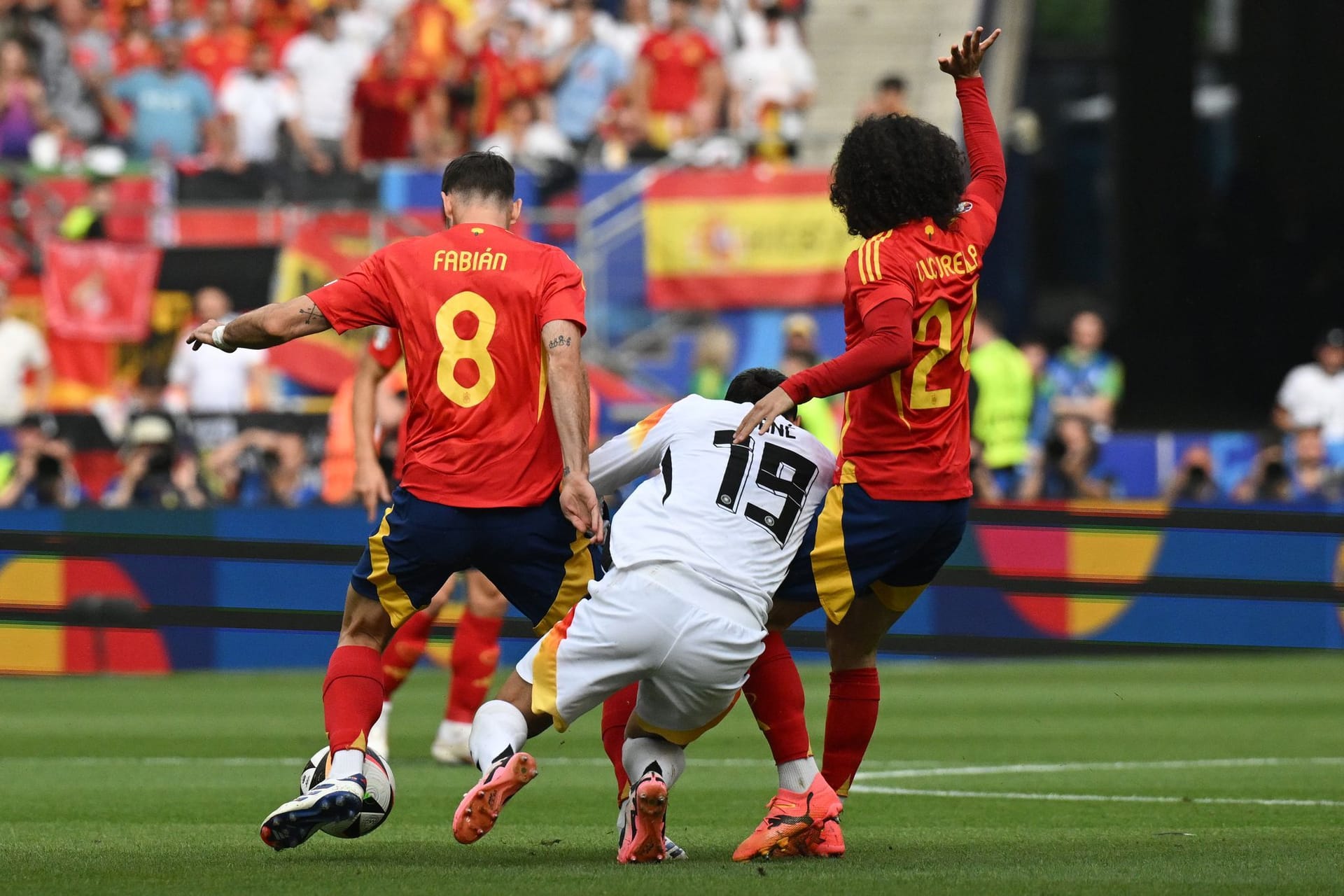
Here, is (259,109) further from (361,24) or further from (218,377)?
(218,377)

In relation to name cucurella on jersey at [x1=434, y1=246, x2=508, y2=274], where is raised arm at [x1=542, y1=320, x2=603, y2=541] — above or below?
below

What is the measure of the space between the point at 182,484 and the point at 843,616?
977 centimetres

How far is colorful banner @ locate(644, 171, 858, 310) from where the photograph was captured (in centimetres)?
1750

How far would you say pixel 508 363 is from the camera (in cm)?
636

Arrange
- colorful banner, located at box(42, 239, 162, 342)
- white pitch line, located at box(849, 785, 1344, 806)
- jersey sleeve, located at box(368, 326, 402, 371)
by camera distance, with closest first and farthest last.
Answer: white pitch line, located at box(849, 785, 1344, 806), jersey sleeve, located at box(368, 326, 402, 371), colorful banner, located at box(42, 239, 162, 342)

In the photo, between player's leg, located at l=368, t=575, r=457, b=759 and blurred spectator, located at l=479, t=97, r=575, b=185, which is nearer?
player's leg, located at l=368, t=575, r=457, b=759

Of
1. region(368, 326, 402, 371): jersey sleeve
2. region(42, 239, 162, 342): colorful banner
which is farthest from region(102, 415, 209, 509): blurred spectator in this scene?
region(368, 326, 402, 371): jersey sleeve

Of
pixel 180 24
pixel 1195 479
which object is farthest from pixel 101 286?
pixel 1195 479

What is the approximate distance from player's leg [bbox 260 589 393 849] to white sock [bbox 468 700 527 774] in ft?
1.15

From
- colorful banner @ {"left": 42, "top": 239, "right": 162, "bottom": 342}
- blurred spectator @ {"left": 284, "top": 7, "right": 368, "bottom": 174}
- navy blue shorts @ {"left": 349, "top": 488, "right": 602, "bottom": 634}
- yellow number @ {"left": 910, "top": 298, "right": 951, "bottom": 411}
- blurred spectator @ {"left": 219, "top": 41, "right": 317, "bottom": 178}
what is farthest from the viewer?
blurred spectator @ {"left": 284, "top": 7, "right": 368, "bottom": 174}

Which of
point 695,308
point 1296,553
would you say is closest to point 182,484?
point 695,308

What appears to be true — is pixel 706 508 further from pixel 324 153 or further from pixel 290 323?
pixel 324 153

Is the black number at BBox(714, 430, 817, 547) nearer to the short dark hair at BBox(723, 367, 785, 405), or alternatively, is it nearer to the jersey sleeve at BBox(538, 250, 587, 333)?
the short dark hair at BBox(723, 367, 785, 405)

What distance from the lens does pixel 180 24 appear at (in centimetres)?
2034
